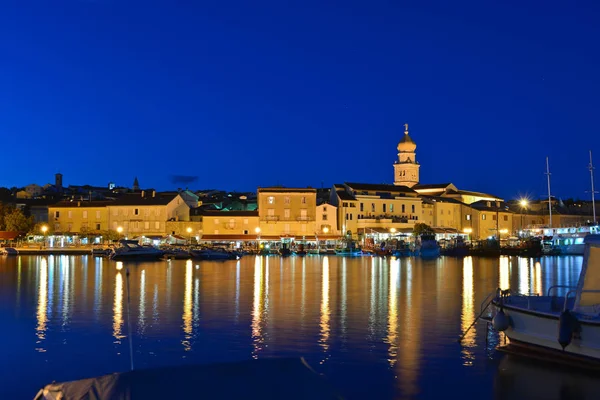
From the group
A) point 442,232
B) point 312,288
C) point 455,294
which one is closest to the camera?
point 455,294

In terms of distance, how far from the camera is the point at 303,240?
281 feet

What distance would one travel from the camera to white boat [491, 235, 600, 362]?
52.2 feet

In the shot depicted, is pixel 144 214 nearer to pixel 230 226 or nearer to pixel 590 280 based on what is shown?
pixel 230 226

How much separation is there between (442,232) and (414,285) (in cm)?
5616

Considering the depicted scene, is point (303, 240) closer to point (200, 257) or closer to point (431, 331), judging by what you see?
point (200, 257)

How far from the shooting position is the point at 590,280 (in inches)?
658

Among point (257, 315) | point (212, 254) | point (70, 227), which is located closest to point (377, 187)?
point (212, 254)

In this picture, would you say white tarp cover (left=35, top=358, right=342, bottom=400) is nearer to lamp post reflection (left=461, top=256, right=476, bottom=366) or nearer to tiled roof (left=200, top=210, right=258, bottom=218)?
lamp post reflection (left=461, top=256, right=476, bottom=366)

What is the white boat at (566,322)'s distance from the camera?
15898 millimetres

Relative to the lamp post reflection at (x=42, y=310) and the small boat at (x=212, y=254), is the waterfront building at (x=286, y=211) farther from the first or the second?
the lamp post reflection at (x=42, y=310)

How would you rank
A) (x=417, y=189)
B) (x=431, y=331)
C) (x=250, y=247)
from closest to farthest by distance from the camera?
(x=431, y=331) < (x=250, y=247) < (x=417, y=189)

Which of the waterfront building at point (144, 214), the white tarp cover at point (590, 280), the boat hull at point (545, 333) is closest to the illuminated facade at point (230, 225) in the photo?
the waterfront building at point (144, 214)

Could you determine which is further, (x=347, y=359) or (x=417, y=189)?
(x=417, y=189)

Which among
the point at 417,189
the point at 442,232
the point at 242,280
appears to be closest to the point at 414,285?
the point at 242,280
